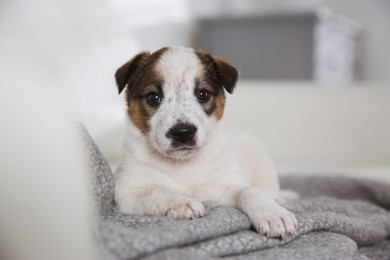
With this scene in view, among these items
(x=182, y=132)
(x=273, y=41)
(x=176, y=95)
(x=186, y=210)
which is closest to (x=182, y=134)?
(x=182, y=132)

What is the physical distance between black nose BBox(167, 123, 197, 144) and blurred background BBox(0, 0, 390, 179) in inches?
14.7

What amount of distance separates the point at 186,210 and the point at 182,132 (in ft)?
0.99

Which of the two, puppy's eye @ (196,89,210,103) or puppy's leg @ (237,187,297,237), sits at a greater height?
puppy's eye @ (196,89,210,103)

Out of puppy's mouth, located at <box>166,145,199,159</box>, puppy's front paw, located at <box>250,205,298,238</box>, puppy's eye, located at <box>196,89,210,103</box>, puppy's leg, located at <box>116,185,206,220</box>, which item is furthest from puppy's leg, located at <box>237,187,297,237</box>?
puppy's eye, located at <box>196,89,210,103</box>

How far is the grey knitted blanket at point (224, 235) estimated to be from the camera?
47.4 inches

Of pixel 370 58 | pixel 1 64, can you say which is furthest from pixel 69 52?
pixel 370 58

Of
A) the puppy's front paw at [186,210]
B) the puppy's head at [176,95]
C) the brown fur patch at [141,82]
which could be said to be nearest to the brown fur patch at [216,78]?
the puppy's head at [176,95]

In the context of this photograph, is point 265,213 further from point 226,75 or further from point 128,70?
point 128,70

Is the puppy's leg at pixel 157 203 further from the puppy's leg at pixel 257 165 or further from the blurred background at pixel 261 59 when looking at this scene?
the puppy's leg at pixel 257 165

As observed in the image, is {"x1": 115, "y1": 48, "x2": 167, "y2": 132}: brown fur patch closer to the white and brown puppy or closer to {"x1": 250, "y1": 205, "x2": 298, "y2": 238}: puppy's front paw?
the white and brown puppy

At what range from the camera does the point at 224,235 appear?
4.61ft

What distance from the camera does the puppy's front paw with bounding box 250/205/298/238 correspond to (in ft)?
4.79

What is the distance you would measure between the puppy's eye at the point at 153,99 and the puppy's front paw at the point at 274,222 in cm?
59

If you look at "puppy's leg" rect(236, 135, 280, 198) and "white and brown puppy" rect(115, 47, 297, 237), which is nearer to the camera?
"white and brown puppy" rect(115, 47, 297, 237)
